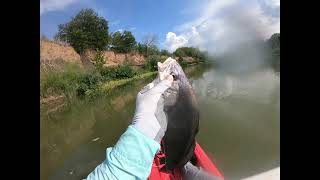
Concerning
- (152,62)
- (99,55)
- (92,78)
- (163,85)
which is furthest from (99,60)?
(163,85)

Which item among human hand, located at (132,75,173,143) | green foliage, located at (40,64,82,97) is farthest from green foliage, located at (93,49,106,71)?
human hand, located at (132,75,173,143)

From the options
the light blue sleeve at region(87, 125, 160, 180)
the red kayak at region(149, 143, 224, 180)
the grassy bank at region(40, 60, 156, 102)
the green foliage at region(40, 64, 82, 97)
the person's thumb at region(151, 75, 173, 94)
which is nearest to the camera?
the light blue sleeve at region(87, 125, 160, 180)

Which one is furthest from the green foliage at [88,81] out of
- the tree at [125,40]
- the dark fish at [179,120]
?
the dark fish at [179,120]

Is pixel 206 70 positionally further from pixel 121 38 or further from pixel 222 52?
pixel 121 38

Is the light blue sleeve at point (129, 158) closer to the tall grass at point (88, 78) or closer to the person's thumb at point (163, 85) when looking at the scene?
the person's thumb at point (163, 85)

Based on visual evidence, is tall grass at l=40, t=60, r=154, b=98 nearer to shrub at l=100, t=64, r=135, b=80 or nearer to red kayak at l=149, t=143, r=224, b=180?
shrub at l=100, t=64, r=135, b=80
